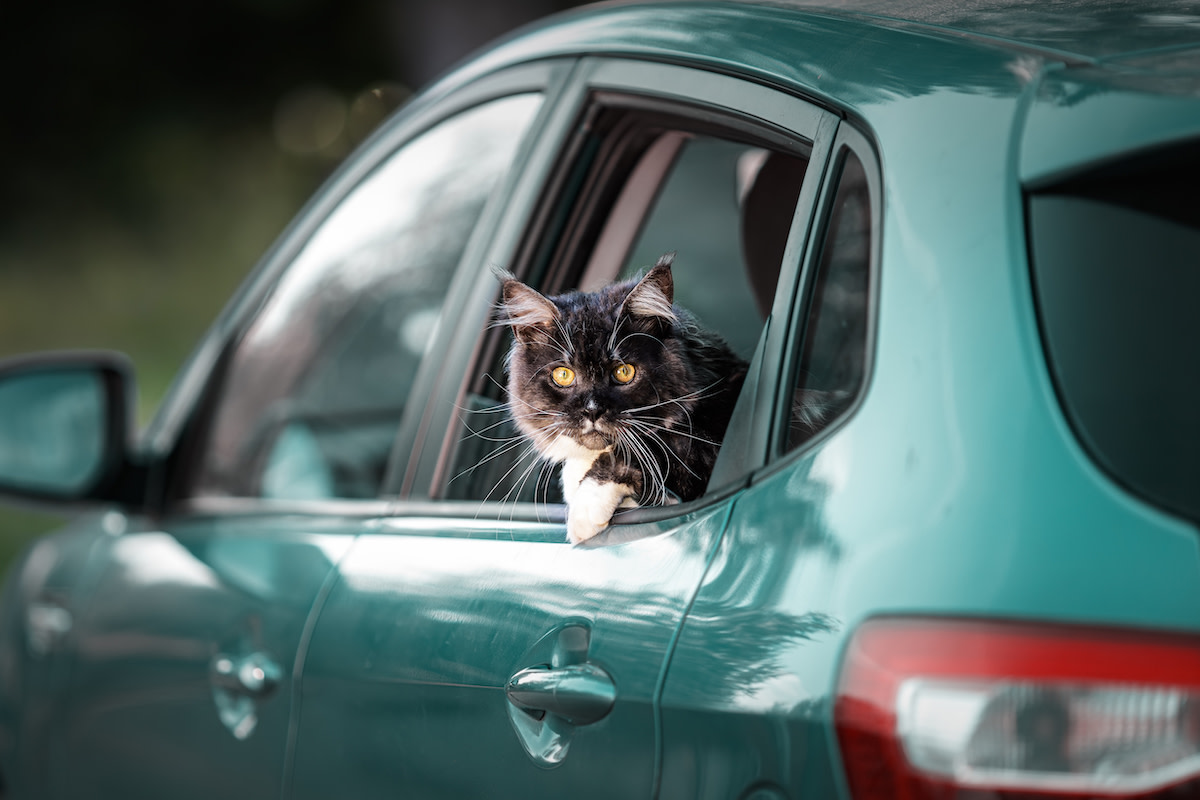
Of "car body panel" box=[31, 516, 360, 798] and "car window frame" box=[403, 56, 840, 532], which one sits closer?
"car window frame" box=[403, 56, 840, 532]

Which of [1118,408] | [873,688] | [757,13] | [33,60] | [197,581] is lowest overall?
[197,581]

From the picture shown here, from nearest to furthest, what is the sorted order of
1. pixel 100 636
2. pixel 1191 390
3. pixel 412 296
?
pixel 1191 390, pixel 100 636, pixel 412 296

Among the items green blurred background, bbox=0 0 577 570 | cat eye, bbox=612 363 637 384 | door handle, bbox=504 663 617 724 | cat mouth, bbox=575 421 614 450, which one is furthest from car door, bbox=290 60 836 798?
green blurred background, bbox=0 0 577 570

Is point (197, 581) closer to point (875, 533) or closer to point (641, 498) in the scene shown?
point (641, 498)

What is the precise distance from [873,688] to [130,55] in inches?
793

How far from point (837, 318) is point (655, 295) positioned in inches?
21.6

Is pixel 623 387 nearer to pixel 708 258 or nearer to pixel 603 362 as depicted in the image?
pixel 603 362

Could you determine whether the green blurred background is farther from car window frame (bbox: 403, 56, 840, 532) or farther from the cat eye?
the cat eye

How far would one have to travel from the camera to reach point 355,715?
209 cm

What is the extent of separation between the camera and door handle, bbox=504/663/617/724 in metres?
1.56

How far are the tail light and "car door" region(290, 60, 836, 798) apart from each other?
33 cm

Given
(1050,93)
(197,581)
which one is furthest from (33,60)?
(1050,93)

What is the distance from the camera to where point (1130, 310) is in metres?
1.25

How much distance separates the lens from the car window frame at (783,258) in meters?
1.62
